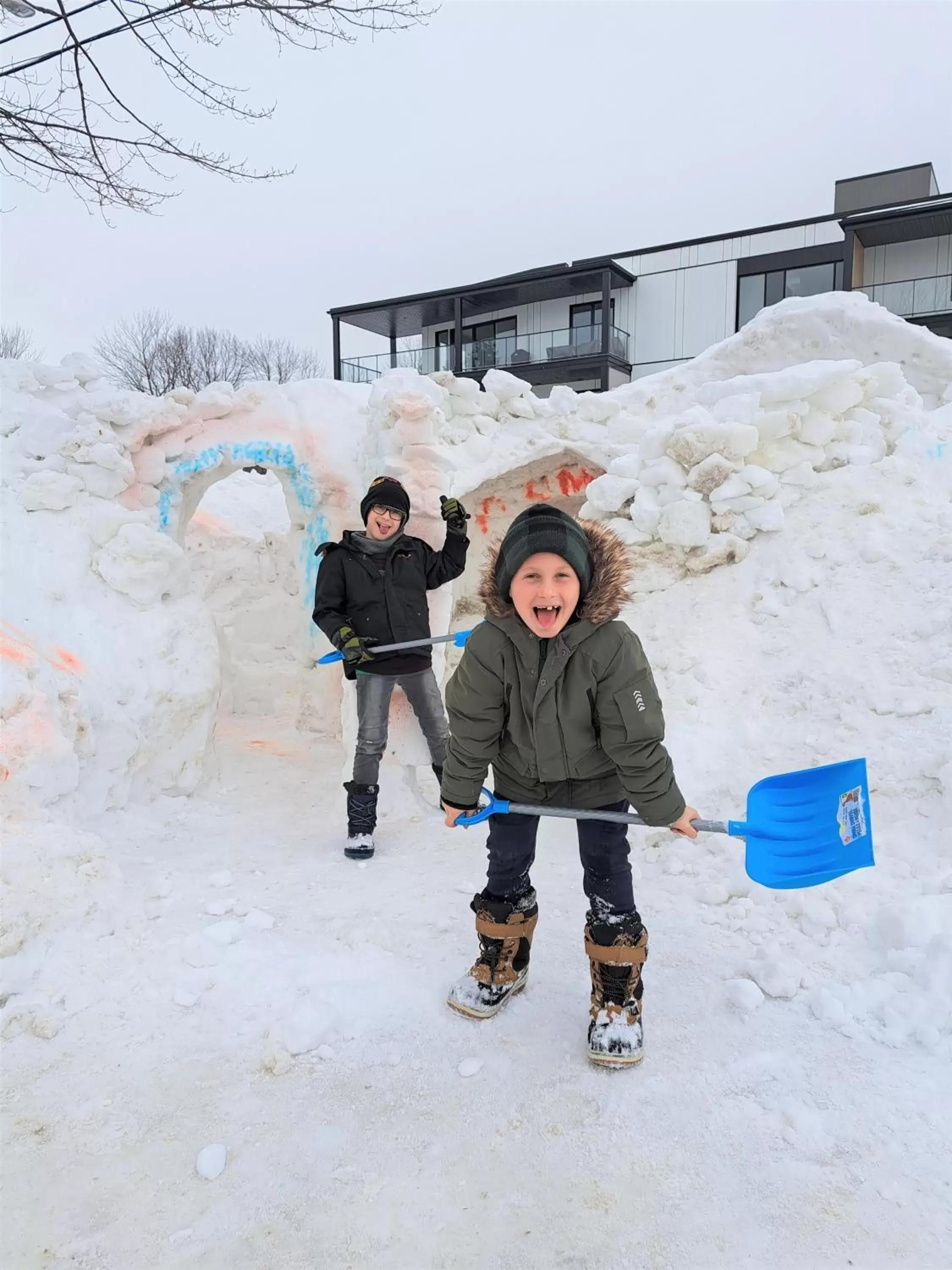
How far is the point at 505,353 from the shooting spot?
59.3 feet

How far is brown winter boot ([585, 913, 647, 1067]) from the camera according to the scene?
2.18m

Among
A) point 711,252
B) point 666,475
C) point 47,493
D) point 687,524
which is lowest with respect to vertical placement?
point 687,524

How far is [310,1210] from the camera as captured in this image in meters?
1.72

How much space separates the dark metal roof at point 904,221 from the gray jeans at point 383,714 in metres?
14.5

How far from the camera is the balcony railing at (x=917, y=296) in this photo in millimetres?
14430

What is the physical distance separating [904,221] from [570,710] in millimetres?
15953

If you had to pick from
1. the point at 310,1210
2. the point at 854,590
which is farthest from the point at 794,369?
the point at 310,1210

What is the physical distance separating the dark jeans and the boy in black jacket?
1.44m

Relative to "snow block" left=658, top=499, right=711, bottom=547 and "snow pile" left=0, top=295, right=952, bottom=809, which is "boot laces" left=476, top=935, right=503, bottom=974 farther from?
"snow block" left=658, top=499, right=711, bottom=547

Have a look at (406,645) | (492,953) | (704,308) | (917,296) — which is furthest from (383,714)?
(704,308)

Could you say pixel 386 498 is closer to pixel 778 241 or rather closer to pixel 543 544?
pixel 543 544

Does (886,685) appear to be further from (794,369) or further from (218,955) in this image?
(218,955)

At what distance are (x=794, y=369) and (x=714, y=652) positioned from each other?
2033mm

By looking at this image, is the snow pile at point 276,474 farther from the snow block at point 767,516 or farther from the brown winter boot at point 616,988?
the brown winter boot at point 616,988
